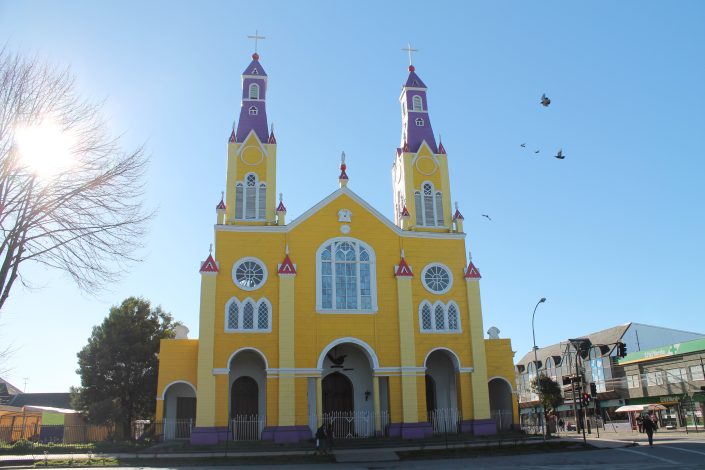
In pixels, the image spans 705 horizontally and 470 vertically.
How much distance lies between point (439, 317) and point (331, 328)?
6.49m

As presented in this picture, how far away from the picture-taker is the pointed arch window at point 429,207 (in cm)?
3791

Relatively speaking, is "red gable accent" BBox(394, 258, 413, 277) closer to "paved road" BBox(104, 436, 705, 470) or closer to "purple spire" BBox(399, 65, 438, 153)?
"purple spire" BBox(399, 65, 438, 153)

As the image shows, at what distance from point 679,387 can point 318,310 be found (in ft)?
113

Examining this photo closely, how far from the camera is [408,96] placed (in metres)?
41.4

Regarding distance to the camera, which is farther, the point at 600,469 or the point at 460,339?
the point at 460,339

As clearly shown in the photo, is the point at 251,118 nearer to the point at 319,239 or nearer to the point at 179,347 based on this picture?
the point at 319,239

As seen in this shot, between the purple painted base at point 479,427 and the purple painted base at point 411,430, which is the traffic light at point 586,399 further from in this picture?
the purple painted base at point 411,430

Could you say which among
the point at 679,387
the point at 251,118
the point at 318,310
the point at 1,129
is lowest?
the point at 679,387

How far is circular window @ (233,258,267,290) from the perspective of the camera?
110 ft

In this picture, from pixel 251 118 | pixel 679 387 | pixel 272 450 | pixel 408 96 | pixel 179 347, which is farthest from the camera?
pixel 679 387

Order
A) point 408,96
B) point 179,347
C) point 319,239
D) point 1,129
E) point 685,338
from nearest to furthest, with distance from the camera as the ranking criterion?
point 1,129 < point 179,347 < point 319,239 < point 408,96 < point 685,338

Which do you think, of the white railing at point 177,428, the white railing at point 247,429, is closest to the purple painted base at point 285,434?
the white railing at point 247,429

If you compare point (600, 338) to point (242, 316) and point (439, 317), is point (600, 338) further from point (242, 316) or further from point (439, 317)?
point (242, 316)

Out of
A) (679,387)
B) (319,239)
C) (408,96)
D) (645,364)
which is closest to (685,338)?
(645,364)
